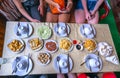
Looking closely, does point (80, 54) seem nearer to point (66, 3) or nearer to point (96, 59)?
point (96, 59)

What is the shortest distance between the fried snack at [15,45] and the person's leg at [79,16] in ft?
2.73

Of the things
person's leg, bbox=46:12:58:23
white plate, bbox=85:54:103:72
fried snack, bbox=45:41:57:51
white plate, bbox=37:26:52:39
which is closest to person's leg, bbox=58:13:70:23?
person's leg, bbox=46:12:58:23

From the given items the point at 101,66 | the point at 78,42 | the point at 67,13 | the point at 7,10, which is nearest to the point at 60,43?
the point at 78,42

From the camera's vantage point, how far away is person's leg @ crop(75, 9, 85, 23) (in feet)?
6.38

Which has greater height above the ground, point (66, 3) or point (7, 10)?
point (66, 3)

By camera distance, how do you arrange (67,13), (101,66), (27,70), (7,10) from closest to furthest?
(27,70), (101,66), (7,10), (67,13)

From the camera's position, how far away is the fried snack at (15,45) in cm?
135

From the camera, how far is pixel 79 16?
77.2 inches

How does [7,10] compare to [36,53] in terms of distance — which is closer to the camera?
[36,53]

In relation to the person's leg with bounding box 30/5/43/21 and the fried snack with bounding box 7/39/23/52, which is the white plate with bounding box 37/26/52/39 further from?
the person's leg with bounding box 30/5/43/21

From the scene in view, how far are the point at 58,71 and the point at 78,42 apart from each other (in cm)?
34

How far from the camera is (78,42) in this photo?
4.88 ft

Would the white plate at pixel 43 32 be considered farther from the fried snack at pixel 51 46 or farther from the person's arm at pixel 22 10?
the person's arm at pixel 22 10

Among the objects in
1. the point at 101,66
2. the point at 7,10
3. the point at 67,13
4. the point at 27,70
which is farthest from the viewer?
the point at 67,13
